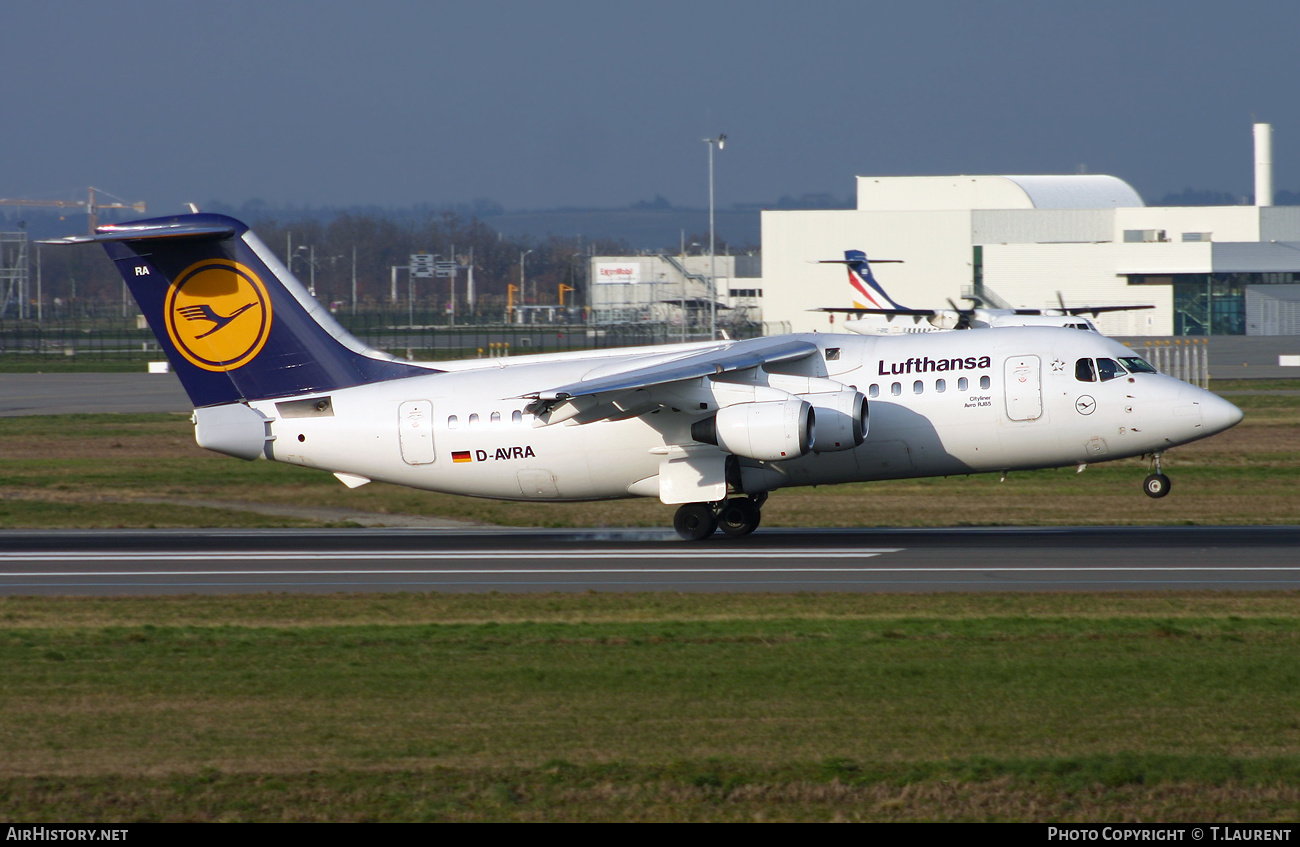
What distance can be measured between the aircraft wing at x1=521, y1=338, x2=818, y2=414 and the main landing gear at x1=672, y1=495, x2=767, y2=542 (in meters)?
2.38

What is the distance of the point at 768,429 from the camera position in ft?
63.9

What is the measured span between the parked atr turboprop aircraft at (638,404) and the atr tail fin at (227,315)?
1.2 inches

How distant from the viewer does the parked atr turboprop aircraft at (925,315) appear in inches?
2283

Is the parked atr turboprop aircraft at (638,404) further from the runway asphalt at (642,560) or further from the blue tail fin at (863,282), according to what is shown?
the blue tail fin at (863,282)

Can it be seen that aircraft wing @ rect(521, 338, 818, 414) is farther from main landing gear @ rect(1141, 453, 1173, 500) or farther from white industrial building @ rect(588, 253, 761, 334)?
white industrial building @ rect(588, 253, 761, 334)

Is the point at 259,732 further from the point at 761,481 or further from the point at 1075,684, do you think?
the point at 761,481

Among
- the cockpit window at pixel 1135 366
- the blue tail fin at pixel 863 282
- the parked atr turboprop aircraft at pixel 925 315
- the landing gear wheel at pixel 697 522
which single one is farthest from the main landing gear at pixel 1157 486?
the blue tail fin at pixel 863 282

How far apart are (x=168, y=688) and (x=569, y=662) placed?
361 cm

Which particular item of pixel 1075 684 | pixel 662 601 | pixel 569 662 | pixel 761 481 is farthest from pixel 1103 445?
pixel 569 662

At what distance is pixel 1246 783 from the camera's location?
8516 millimetres

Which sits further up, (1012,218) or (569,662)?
(1012,218)

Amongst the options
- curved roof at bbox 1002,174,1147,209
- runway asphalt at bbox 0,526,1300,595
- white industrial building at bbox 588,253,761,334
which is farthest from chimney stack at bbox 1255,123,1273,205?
runway asphalt at bbox 0,526,1300,595

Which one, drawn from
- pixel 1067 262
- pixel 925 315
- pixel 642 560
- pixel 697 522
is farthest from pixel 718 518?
pixel 1067 262

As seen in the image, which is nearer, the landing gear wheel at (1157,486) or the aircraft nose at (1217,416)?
the aircraft nose at (1217,416)
